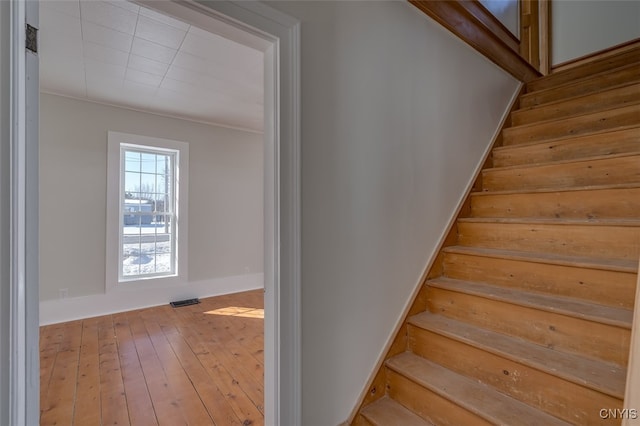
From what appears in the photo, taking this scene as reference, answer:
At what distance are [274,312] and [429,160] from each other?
131 centimetres

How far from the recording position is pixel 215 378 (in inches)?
82.8

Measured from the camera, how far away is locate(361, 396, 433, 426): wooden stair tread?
1377mm

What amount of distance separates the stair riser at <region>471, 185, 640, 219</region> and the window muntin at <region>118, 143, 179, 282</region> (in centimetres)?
355

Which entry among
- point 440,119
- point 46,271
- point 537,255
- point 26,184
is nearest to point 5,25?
point 26,184

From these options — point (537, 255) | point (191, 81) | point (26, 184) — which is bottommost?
point (537, 255)

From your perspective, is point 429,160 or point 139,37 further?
point 139,37

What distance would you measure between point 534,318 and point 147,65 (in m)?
3.13

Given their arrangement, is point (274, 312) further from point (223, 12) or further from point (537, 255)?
point (537, 255)

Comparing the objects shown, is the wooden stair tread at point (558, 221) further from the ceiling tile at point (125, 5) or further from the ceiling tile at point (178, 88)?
the ceiling tile at point (178, 88)

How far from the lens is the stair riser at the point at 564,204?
155 cm

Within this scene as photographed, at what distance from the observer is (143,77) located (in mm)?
2701

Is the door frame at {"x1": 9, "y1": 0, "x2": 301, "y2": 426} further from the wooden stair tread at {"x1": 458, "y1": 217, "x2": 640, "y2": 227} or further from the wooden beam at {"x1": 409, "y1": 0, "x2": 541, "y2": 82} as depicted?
the wooden stair tread at {"x1": 458, "y1": 217, "x2": 640, "y2": 227}

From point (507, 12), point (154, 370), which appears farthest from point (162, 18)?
point (507, 12)

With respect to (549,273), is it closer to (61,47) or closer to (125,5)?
(125,5)
